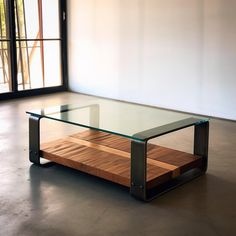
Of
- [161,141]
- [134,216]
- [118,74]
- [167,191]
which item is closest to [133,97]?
[118,74]

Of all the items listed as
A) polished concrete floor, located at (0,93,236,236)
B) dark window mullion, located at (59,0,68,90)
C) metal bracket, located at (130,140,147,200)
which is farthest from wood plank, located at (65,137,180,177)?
dark window mullion, located at (59,0,68,90)

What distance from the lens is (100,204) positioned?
2.74 metres

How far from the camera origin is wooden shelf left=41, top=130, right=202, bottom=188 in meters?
2.95

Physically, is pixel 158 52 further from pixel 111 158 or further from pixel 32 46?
pixel 111 158

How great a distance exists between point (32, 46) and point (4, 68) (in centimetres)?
56

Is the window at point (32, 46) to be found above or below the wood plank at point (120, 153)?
above

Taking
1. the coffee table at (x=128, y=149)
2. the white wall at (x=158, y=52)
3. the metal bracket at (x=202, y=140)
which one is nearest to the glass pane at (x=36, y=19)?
the white wall at (x=158, y=52)

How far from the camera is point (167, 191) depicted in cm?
296

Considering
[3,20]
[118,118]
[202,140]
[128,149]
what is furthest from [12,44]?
[202,140]

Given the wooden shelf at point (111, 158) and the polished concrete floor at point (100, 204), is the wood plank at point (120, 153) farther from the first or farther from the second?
the polished concrete floor at point (100, 204)

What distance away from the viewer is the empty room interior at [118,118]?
2.64 meters

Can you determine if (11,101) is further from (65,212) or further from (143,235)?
(143,235)

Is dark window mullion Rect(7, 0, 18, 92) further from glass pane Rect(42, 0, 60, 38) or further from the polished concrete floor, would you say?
the polished concrete floor

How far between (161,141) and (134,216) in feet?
5.52
